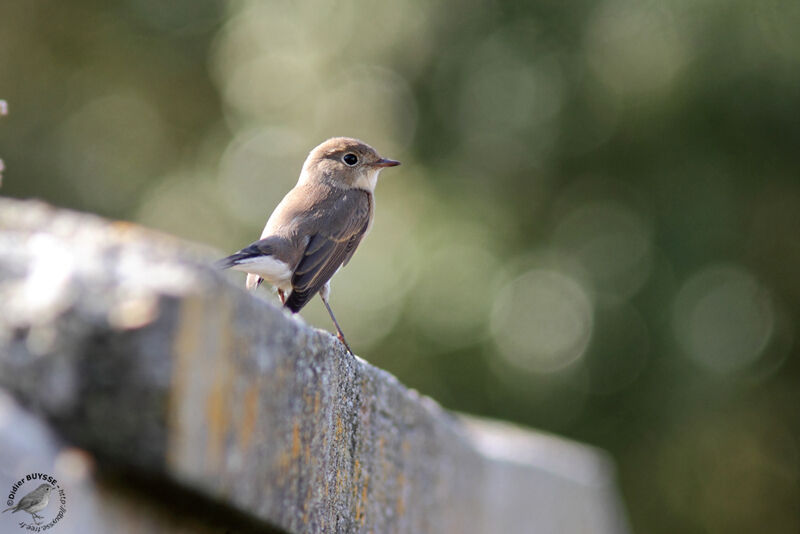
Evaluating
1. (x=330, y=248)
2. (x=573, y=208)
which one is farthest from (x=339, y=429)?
(x=573, y=208)

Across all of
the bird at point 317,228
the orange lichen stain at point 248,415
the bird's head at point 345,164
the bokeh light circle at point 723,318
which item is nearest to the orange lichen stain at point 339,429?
the orange lichen stain at point 248,415

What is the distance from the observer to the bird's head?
6.02 meters

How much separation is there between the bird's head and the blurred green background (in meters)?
3.13

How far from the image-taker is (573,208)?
10.3 meters

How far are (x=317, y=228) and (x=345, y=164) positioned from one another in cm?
92

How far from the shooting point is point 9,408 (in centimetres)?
134

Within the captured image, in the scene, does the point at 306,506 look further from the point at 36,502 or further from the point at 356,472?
the point at 36,502

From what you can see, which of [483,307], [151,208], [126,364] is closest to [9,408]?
[126,364]

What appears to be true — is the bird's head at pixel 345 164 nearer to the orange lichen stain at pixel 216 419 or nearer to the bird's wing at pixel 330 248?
the bird's wing at pixel 330 248

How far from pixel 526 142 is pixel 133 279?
904cm

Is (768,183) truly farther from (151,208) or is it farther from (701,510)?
(151,208)

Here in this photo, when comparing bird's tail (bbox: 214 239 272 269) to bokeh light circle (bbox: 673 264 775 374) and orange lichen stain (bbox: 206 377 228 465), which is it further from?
bokeh light circle (bbox: 673 264 775 374)

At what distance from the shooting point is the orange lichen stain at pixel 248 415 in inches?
62.5

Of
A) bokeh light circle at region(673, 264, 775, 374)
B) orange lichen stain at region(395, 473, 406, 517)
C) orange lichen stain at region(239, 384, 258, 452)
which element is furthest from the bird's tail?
bokeh light circle at region(673, 264, 775, 374)
